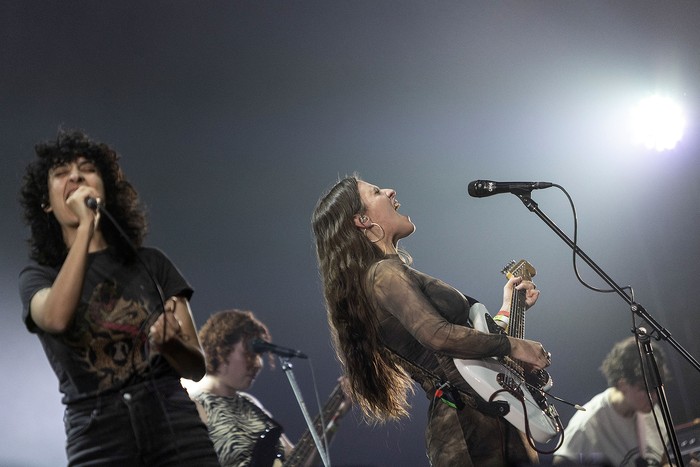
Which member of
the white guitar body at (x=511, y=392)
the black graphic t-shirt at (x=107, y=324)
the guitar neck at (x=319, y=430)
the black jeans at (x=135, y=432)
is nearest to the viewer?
the black jeans at (x=135, y=432)

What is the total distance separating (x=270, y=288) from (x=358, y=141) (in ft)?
3.66

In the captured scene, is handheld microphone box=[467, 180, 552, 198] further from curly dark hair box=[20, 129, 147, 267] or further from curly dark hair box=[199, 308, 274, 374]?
curly dark hair box=[199, 308, 274, 374]

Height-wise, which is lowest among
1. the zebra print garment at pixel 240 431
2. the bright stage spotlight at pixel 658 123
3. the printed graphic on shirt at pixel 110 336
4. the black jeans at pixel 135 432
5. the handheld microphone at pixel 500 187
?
the zebra print garment at pixel 240 431

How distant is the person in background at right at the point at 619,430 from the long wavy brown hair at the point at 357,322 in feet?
3.89

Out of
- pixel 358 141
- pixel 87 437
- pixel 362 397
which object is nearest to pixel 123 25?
pixel 358 141

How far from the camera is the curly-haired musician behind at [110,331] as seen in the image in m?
1.94

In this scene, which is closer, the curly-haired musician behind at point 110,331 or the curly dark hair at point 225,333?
the curly-haired musician behind at point 110,331

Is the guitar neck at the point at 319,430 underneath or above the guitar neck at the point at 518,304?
underneath

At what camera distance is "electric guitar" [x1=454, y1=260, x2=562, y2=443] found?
2662mm

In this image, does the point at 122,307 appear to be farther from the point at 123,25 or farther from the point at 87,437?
the point at 123,25

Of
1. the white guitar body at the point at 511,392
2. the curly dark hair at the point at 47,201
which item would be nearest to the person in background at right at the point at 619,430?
the white guitar body at the point at 511,392

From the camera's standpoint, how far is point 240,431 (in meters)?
3.61

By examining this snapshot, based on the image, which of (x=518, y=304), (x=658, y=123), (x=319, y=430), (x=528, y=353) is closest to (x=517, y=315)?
(x=518, y=304)

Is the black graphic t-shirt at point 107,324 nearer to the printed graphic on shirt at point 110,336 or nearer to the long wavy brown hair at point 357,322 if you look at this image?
the printed graphic on shirt at point 110,336
